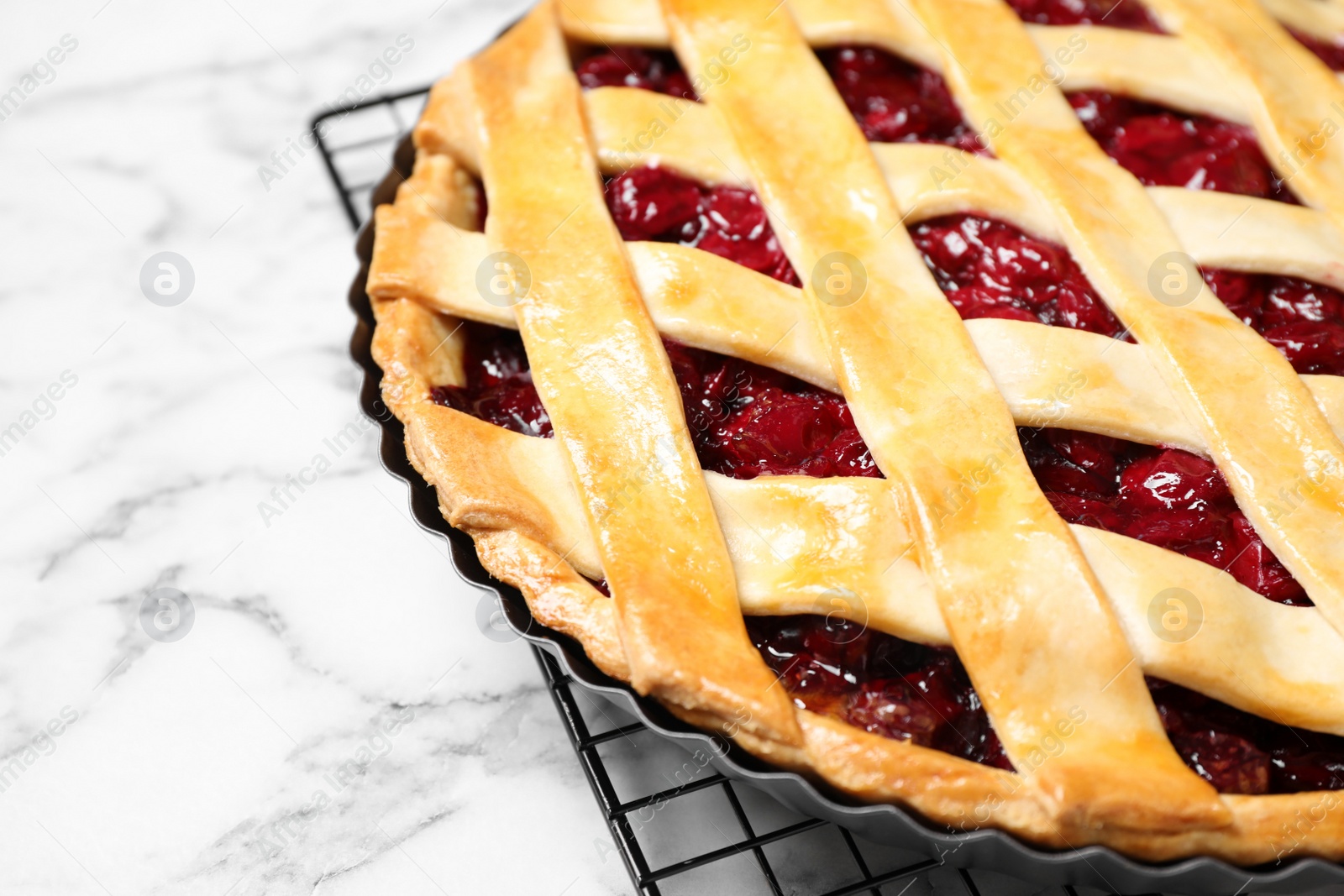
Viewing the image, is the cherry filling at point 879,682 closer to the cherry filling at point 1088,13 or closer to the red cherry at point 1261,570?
the red cherry at point 1261,570

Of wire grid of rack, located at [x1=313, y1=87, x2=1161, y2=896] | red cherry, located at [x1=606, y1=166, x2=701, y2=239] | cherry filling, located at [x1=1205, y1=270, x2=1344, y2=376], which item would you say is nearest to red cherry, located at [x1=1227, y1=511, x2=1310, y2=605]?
cherry filling, located at [x1=1205, y1=270, x2=1344, y2=376]

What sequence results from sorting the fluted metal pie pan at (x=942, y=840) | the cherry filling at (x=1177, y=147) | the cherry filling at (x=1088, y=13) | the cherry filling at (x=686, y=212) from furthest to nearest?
the cherry filling at (x=1088, y=13) → the cherry filling at (x=1177, y=147) → the cherry filling at (x=686, y=212) → the fluted metal pie pan at (x=942, y=840)

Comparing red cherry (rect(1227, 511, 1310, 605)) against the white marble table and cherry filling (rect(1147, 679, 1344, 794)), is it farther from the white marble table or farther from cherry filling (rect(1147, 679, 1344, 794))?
the white marble table

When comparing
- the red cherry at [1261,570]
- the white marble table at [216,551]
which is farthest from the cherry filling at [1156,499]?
the white marble table at [216,551]

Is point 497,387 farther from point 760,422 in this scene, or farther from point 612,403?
point 760,422

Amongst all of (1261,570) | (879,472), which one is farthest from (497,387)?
(1261,570)

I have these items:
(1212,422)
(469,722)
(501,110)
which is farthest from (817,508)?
(501,110)

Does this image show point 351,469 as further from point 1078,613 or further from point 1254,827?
point 1254,827
